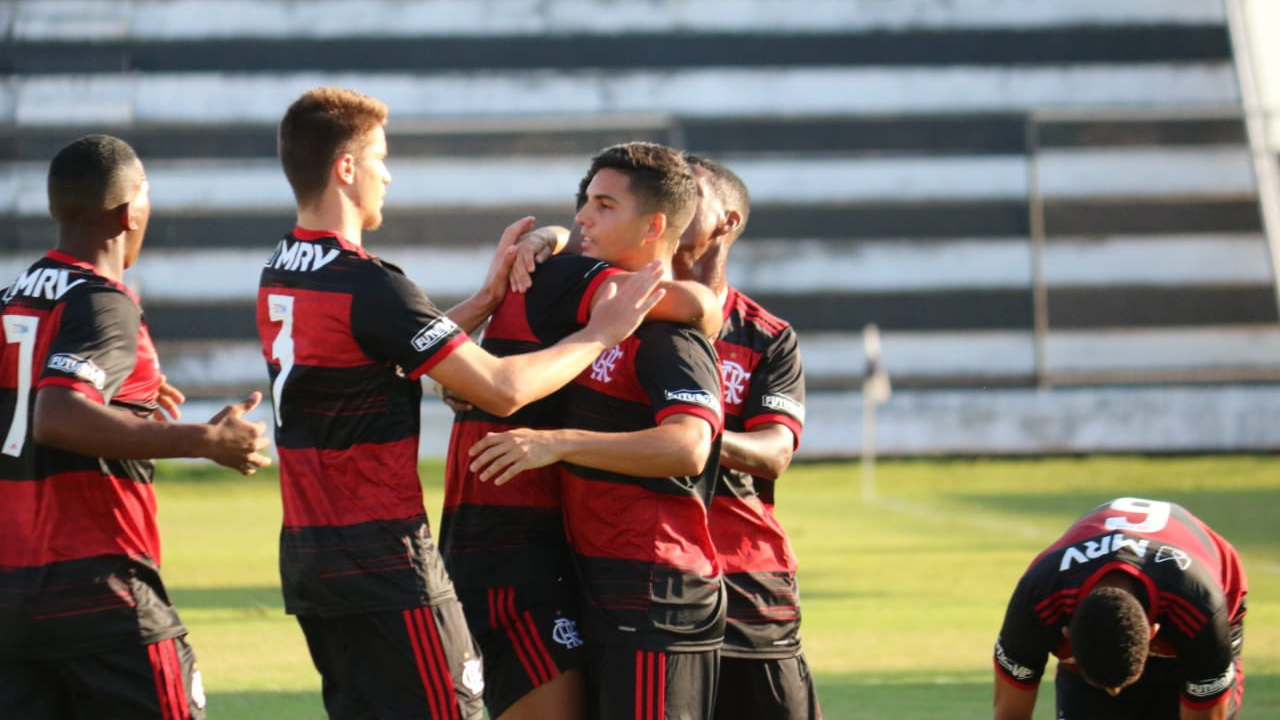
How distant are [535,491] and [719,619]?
0.66m

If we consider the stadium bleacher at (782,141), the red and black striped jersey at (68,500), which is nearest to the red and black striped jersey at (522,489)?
the red and black striped jersey at (68,500)

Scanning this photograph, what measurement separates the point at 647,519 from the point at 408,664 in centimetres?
79

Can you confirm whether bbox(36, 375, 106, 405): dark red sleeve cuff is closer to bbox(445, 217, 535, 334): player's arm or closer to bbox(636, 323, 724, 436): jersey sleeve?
bbox(445, 217, 535, 334): player's arm

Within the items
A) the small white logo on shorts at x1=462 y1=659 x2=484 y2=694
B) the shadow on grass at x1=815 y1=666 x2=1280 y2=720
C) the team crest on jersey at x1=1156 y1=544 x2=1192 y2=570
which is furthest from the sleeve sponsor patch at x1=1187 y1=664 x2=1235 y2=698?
the small white logo on shorts at x1=462 y1=659 x2=484 y2=694

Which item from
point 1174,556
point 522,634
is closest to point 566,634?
point 522,634

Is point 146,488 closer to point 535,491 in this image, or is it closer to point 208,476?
point 535,491

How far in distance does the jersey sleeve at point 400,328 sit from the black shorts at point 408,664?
698 mm

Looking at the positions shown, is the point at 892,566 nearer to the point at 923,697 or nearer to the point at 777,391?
the point at 923,697

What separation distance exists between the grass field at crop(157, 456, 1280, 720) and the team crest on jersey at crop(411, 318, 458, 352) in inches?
174

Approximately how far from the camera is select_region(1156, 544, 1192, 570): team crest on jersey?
5812 millimetres

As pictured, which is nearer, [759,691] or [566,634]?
[566,634]

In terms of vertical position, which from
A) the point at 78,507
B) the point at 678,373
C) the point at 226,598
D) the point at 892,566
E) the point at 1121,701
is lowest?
the point at 892,566

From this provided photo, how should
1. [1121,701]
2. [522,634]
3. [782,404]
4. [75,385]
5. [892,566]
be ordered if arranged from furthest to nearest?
[892,566] < [1121,701] < [782,404] < [522,634] < [75,385]

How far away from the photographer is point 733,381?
Answer: 5906 millimetres
